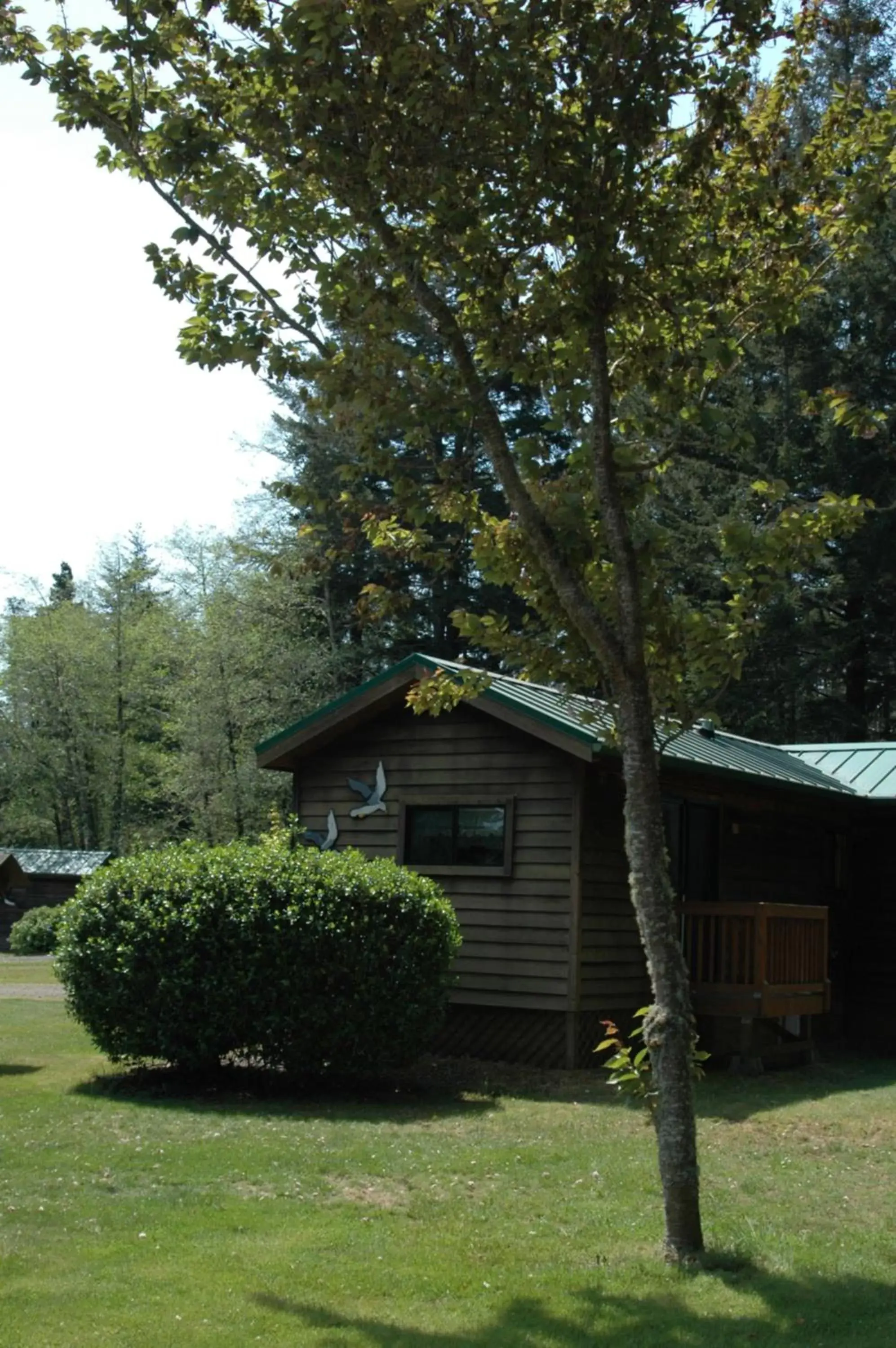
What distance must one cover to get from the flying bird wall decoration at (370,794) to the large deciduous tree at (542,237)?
7332 mm

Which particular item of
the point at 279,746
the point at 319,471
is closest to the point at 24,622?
the point at 319,471

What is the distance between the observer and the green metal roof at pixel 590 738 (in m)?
12.7

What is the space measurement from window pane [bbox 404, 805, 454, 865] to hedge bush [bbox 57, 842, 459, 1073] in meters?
2.65

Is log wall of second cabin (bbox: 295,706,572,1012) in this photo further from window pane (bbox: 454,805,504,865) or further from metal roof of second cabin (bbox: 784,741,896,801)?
metal roof of second cabin (bbox: 784,741,896,801)

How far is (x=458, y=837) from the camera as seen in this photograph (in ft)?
46.2

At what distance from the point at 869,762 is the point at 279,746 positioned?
8.22 m

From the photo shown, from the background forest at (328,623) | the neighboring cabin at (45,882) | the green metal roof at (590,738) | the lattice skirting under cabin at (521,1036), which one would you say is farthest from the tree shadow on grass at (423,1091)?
the neighboring cabin at (45,882)

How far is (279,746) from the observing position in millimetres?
14953

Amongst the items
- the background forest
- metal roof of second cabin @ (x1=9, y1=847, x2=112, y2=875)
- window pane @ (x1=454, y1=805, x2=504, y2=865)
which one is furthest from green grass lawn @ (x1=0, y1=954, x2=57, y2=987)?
window pane @ (x1=454, y1=805, x2=504, y2=865)

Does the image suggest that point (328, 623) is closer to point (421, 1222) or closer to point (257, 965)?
point (257, 965)

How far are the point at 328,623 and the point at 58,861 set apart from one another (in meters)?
9.72

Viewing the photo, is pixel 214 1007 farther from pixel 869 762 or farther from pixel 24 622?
pixel 24 622

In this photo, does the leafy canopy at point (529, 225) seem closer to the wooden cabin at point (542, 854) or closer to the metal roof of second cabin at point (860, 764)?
the wooden cabin at point (542, 854)

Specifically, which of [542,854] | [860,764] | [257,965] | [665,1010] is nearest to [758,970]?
[542,854]
